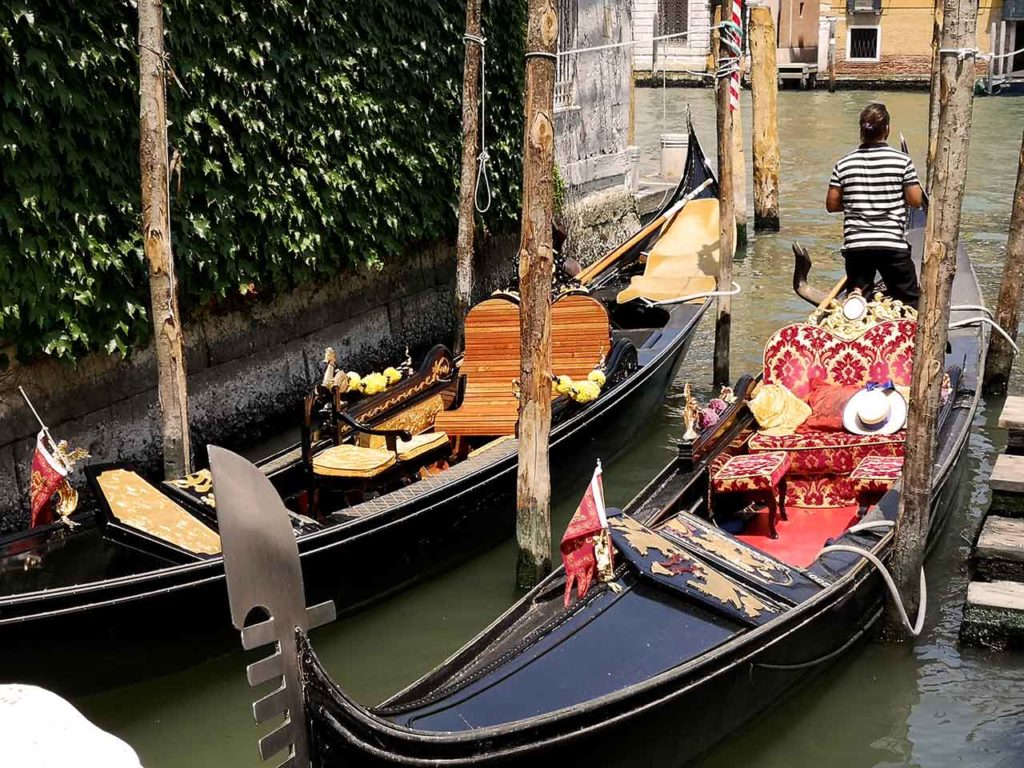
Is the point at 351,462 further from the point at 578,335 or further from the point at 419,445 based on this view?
the point at 578,335

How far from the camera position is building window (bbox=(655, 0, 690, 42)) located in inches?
1006

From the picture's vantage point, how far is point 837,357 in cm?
509

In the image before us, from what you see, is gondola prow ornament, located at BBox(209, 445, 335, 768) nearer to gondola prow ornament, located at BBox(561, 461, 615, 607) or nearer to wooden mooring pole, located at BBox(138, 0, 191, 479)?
gondola prow ornament, located at BBox(561, 461, 615, 607)

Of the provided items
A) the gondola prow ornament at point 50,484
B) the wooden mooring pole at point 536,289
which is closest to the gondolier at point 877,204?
the wooden mooring pole at point 536,289

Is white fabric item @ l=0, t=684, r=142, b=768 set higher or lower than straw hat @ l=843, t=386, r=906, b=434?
higher

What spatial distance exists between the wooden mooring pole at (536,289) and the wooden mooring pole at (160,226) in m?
1.23

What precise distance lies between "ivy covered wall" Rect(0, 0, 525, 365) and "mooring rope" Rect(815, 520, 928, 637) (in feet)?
8.61

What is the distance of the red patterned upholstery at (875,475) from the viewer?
4531 mm

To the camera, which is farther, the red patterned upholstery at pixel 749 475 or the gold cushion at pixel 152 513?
the red patterned upholstery at pixel 749 475

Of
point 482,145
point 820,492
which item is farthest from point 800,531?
point 482,145

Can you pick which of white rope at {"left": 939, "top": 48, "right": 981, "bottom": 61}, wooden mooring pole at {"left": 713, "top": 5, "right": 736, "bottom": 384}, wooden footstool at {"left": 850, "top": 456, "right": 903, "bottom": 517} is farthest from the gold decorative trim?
wooden mooring pole at {"left": 713, "top": 5, "right": 736, "bottom": 384}

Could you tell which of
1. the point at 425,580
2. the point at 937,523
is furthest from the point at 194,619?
the point at 937,523

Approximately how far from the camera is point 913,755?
150 inches

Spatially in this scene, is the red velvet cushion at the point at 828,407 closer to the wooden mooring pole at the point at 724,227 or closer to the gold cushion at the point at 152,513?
the wooden mooring pole at the point at 724,227
